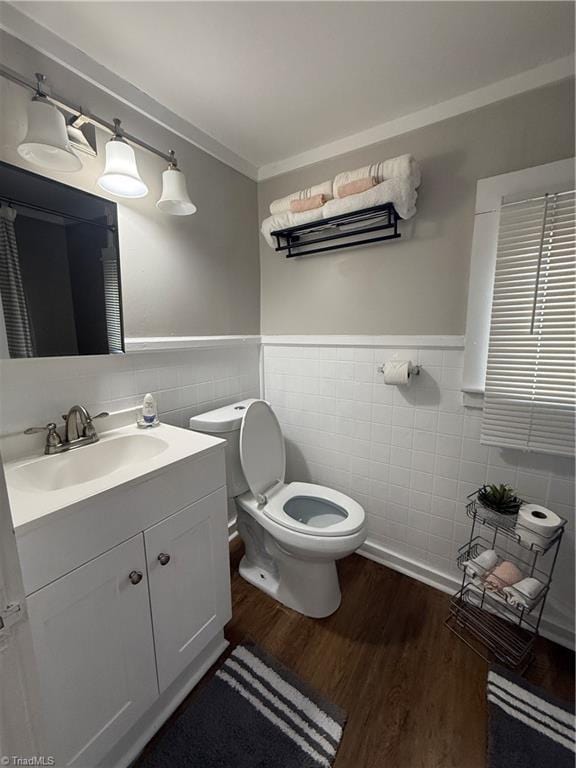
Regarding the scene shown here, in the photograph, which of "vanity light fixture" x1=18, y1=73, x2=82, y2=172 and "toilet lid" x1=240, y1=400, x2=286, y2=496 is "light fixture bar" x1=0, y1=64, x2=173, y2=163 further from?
"toilet lid" x1=240, y1=400, x2=286, y2=496

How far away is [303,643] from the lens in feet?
4.33

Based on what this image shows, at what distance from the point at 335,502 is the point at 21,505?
120cm

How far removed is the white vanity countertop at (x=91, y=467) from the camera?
768 millimetres

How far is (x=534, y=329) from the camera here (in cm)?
123

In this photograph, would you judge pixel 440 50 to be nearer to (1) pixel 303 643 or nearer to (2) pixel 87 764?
(1) pixel 303 643

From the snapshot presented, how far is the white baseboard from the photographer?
1.30 m

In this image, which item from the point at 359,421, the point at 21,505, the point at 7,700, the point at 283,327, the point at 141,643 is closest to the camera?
the point at 7,700

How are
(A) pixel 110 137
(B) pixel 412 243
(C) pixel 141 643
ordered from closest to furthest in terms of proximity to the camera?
(C) pixel 141 643, (A) pixel 110 137, (B) pixel 412 243

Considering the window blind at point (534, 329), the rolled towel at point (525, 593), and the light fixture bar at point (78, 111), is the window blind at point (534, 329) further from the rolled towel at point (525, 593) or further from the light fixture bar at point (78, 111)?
the light fixture bar at point (78, 111)

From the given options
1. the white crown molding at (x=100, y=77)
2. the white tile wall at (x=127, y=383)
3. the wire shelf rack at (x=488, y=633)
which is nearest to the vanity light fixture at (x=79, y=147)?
the white crown molding at (x=100, y=77)

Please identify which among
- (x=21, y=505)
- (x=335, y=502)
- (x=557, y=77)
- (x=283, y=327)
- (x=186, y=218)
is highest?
(x=557, y=77)

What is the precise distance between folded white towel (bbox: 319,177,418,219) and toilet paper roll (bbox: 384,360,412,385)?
0.64m

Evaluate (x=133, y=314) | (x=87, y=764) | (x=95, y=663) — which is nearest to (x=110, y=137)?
(x=133, y=314)

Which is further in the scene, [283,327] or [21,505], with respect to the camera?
[283,327]
